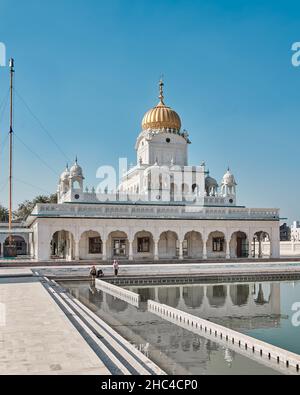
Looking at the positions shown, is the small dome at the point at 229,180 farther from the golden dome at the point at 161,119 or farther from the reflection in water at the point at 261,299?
the reflection in water at the point at 261,299

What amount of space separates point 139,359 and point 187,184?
30717 mm

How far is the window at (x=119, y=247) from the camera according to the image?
32.1 m

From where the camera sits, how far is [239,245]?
3494 cm

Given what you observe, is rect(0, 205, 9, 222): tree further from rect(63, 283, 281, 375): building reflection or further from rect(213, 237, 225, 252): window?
rect(63, 283, 281, 375): building reflection

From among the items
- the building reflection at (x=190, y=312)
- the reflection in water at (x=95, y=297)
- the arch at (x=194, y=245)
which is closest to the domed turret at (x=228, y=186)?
the arch at (x=194, y=245)

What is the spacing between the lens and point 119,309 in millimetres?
14172

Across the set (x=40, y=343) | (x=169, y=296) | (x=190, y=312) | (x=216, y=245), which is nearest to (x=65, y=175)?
(x=216, y=245)

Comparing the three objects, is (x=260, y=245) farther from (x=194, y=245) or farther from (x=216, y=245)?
(x=194, y=245)

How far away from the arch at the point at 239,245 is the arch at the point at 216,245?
68 cm

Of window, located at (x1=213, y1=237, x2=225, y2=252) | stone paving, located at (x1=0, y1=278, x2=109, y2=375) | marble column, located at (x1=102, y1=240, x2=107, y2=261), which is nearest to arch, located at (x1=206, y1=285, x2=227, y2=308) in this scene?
stone paving, located at (x1=0, y1=278, x2=109, y2=375)

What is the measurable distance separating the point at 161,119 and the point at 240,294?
25.1 meters
